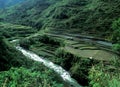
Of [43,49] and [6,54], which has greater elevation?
[6,54]

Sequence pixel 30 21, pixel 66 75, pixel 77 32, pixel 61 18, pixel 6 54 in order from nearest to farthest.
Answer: pixel 6 54
pixel 66 75
pixel 77 32
pixel 61 18
pixel 30 21

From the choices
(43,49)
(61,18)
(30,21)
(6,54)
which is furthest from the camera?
(30,21)

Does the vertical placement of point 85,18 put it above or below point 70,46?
below

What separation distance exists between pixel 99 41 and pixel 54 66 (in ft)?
47.8

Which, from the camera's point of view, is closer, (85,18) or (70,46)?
(70,46)

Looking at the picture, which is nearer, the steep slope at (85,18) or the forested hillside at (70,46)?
the forested hillside at (70,46)

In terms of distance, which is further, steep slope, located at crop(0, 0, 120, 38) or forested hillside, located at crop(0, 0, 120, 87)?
steep slope, located at crop(0, 0, 120, 38)

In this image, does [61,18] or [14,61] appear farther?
[61,18]

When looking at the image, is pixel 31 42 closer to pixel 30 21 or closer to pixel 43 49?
pixel 43 49

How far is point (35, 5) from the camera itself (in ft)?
358

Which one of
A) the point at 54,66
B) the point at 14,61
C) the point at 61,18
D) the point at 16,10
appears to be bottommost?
the point at 16,10

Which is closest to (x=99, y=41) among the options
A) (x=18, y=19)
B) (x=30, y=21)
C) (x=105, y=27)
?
(x=105, y=27)

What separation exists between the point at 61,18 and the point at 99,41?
940 inches

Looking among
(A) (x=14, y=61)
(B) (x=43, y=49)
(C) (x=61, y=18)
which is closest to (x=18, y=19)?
(C) (x=61, y=18)
